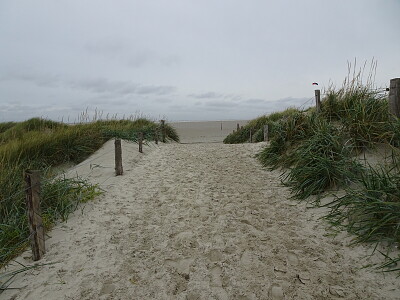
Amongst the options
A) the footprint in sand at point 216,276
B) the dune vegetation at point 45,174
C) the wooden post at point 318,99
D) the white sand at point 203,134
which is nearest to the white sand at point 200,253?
the footprint in sand at point 216,276

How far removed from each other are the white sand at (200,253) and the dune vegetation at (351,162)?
0.29m

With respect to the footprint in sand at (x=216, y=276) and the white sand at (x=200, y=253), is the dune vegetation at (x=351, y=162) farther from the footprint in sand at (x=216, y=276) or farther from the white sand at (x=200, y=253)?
the footprint in sand at (x=216, y=276)

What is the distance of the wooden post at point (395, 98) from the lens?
3.85m

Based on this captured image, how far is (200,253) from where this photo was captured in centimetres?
279

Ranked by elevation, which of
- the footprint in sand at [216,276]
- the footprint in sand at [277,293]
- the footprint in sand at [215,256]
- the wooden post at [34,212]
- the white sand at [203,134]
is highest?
the white sand at [203,134]

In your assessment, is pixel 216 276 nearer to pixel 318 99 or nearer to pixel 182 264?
pixel 182 264

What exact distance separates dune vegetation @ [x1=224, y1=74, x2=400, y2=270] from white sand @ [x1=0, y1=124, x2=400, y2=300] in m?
0.29

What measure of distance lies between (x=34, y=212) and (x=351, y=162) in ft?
13.9

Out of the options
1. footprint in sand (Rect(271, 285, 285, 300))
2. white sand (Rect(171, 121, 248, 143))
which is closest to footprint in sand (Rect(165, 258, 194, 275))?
footprint in sand (Rect(271, 285, 285, 300))

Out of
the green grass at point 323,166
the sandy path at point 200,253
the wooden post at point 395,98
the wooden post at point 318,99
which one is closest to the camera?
the sandy path at point 200,253

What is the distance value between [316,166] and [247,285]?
257 cm

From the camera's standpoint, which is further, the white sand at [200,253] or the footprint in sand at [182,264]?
the footprint in sand at [182,264]

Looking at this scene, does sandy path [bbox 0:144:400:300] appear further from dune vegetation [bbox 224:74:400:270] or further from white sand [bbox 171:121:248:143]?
white sand [bbox 171:121:248:143]

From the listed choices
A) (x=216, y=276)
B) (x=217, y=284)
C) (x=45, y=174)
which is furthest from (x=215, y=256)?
(x=45, y=174)
